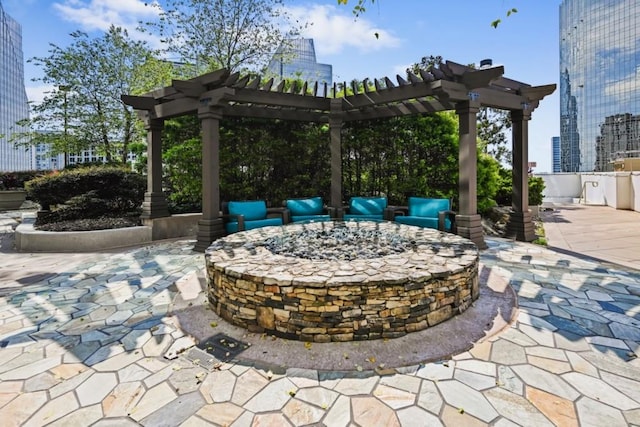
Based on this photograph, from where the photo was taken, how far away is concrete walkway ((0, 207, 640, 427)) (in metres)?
1.74

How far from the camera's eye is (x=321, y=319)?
96.9 inches

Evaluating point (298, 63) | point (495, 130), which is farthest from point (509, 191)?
point (298, 63)

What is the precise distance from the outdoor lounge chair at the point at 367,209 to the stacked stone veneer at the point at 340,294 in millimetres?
3791

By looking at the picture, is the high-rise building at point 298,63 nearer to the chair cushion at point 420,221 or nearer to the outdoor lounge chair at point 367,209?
the outdoor lounge chair at point 367,209

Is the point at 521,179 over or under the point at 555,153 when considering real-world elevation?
under

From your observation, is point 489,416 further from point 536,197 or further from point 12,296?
point 536,197

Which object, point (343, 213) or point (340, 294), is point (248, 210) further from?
point (340, 294)

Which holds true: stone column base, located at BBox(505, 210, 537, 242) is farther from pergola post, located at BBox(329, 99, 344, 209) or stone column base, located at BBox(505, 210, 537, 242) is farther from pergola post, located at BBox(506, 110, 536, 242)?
pergola post, located at BBox(329, 99, 344, 209)

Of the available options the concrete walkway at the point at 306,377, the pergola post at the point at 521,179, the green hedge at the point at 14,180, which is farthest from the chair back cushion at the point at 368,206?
the green hedge at the point at 14,180

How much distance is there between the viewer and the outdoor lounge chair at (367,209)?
6.89 m

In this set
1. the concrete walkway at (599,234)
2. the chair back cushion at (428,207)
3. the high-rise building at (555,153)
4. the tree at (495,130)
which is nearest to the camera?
the concrete walkway at (599,234)

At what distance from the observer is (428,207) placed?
6.32 m

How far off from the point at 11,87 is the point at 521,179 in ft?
167

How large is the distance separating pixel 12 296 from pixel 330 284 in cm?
388
